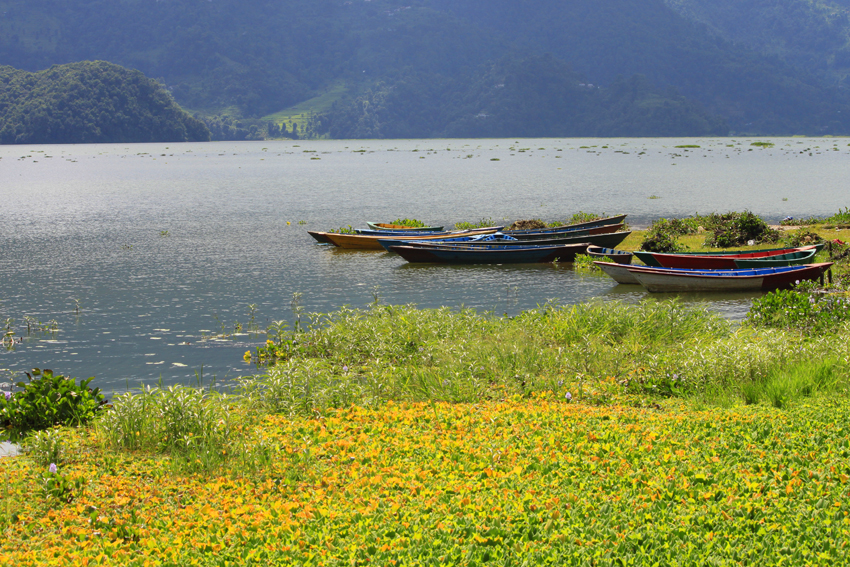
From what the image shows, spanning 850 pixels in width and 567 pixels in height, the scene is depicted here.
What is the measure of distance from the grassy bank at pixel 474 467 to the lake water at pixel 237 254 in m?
6.04

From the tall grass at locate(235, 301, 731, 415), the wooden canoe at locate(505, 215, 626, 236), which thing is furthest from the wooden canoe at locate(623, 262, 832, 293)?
the wooden canoe at locate(505, 215, 626, 236)

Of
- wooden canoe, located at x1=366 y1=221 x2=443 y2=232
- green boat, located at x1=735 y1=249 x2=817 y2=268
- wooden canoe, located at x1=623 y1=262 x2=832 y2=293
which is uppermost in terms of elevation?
wooden canoe, located at x1=366 y1=221 x2=443 y2=232

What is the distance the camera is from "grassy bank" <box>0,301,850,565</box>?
22.6ft

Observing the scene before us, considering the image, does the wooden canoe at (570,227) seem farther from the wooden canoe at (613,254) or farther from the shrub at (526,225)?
the wooden canoe at (613,254)

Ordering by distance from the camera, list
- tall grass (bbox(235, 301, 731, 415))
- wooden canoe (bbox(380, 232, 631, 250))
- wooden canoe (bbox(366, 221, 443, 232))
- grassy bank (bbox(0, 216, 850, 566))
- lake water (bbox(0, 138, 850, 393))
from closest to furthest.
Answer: grassy bank (bbox(0, 216, 850, 566))
tall grass (bbox(235, 301, 731, 415))
lake water (bbox(0, 138, 850, 393))
wooden canoe (bbox(380, 232, 631, 250))
wooden canoe (bbox(366, 221, 443, 232))

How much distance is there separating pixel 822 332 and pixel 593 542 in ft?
39.0

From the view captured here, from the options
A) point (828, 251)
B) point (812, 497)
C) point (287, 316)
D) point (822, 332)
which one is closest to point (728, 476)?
point (812, 497)

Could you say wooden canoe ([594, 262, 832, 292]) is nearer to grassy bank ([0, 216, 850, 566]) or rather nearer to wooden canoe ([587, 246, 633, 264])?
wooden canoe ([587, 246, 633, 264])

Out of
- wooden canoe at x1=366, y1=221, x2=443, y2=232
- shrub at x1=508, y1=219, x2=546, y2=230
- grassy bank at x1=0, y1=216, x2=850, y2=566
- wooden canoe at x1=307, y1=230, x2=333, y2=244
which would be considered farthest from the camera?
shrub at x1=508, y1=219, x2=546, y2=230

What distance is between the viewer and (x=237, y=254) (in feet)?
117

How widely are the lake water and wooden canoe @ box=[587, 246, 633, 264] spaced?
1.03m

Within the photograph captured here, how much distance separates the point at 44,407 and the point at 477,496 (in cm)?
763

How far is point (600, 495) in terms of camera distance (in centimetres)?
777

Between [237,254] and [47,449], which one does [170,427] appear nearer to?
[47,449]
